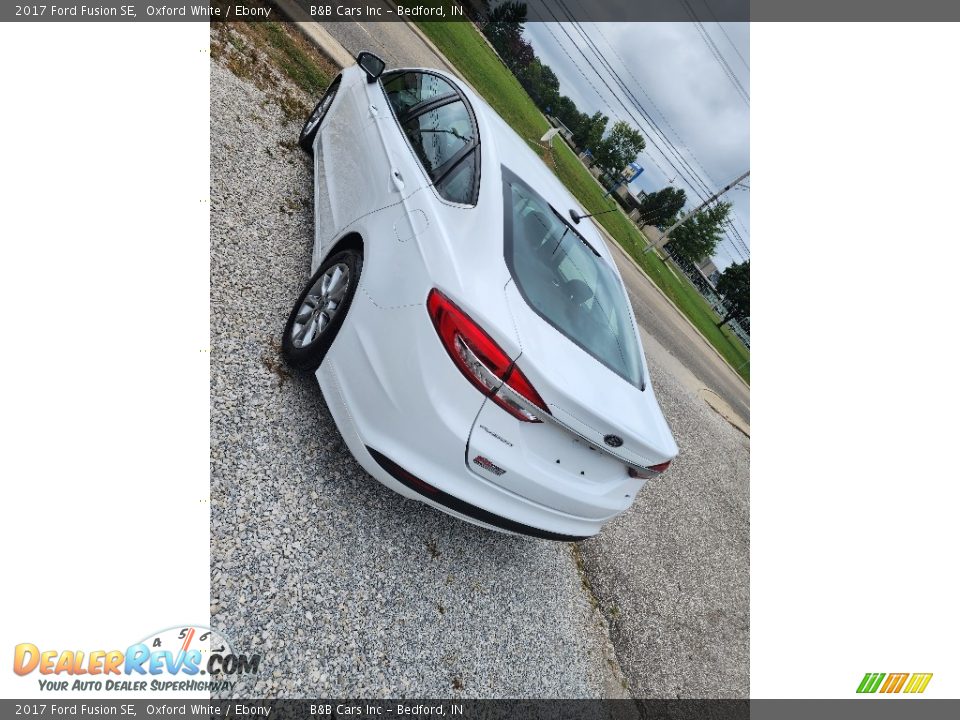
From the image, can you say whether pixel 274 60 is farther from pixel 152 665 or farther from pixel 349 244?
pixel 152 665

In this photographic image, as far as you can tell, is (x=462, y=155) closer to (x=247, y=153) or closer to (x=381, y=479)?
(x=381, y=479)

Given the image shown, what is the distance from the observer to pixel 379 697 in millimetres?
1990

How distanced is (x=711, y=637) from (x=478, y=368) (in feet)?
10.7

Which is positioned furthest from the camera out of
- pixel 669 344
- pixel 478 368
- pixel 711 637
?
pixel 669 344

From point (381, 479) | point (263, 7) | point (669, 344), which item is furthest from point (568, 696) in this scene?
point (669, 344)

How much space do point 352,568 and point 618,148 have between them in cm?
6415

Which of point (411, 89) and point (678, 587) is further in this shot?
point (678, 587)

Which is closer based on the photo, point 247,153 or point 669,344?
point 247,153

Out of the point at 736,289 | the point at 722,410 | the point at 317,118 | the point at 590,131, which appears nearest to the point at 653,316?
the point at 722,410

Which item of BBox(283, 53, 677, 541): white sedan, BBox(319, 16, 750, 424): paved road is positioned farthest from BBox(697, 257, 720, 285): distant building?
BBox(283, 53, 677, 541): white sedan

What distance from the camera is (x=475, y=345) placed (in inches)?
75.9

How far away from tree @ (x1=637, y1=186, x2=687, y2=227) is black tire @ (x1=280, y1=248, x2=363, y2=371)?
155ft
